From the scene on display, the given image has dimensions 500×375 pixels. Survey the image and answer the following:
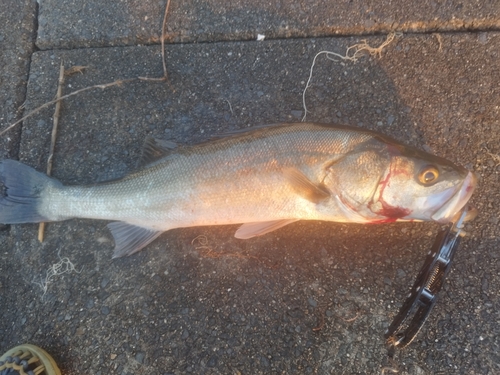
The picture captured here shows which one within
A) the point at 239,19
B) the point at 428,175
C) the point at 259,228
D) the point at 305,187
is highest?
the point at 239,19

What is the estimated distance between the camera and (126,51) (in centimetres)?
340

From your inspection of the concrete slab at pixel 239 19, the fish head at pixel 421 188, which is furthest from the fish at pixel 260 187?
the concrete slab at pixel 239 19

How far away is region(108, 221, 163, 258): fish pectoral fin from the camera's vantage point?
112 inches

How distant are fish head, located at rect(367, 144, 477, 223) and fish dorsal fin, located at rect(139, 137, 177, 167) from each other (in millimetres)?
1589

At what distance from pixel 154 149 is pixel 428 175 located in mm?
2025

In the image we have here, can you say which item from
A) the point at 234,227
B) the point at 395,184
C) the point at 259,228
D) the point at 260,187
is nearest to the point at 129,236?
the point at 234,227

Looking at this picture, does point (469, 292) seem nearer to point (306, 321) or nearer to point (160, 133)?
point (306, 321)

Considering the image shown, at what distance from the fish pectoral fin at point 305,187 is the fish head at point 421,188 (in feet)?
1.14

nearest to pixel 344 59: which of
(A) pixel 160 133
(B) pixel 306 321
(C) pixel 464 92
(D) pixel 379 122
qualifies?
(D) pixel 379 122

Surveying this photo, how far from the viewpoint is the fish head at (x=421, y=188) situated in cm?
231

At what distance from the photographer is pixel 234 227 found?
297cm

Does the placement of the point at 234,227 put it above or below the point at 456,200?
below

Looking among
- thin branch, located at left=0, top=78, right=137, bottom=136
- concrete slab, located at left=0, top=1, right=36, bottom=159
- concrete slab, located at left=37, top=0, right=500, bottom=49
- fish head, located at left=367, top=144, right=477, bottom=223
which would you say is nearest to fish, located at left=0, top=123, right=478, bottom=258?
fish head, located at left=367, top=144, right=477, bottom=223

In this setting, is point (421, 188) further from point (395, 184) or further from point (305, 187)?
point (305, 187)
